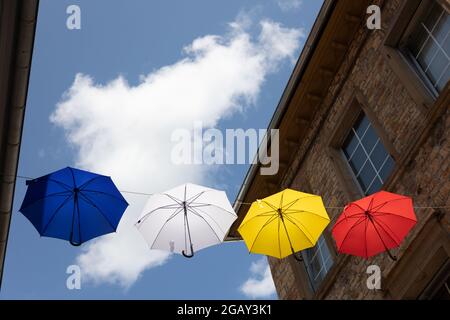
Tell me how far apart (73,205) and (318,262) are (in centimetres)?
626

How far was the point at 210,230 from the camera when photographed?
8.45m

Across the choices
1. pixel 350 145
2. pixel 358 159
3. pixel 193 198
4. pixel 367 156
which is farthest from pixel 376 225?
pixel 350 145

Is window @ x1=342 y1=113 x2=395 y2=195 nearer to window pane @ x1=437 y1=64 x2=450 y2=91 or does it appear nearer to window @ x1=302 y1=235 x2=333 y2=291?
window pane @ x1=437 y1=64 x2=450 y2=91

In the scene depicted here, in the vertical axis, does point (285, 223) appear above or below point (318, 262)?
below

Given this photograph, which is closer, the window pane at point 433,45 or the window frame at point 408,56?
the window pane at point 433,45

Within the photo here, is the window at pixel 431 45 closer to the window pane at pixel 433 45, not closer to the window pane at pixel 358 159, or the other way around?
the window pane at pixel 433 45

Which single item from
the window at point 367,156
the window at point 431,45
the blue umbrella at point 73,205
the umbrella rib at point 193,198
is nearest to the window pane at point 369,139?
the window at point 367,156

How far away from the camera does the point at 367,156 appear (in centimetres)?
1130

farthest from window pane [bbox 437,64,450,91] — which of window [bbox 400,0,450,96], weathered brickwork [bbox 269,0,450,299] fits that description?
weathered brickwork [bbox 269,0,450,299]

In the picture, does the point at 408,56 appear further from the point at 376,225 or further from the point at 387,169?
the point at 376,225

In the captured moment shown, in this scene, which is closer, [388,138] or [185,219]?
[185,219]

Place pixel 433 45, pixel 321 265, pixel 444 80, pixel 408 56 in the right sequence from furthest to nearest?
pixel 321 265 < pixel 408 56 < pixel 433 45 < pixel 444 80

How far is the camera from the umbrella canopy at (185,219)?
8.41m

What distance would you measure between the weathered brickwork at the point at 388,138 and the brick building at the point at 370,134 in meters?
0.02
